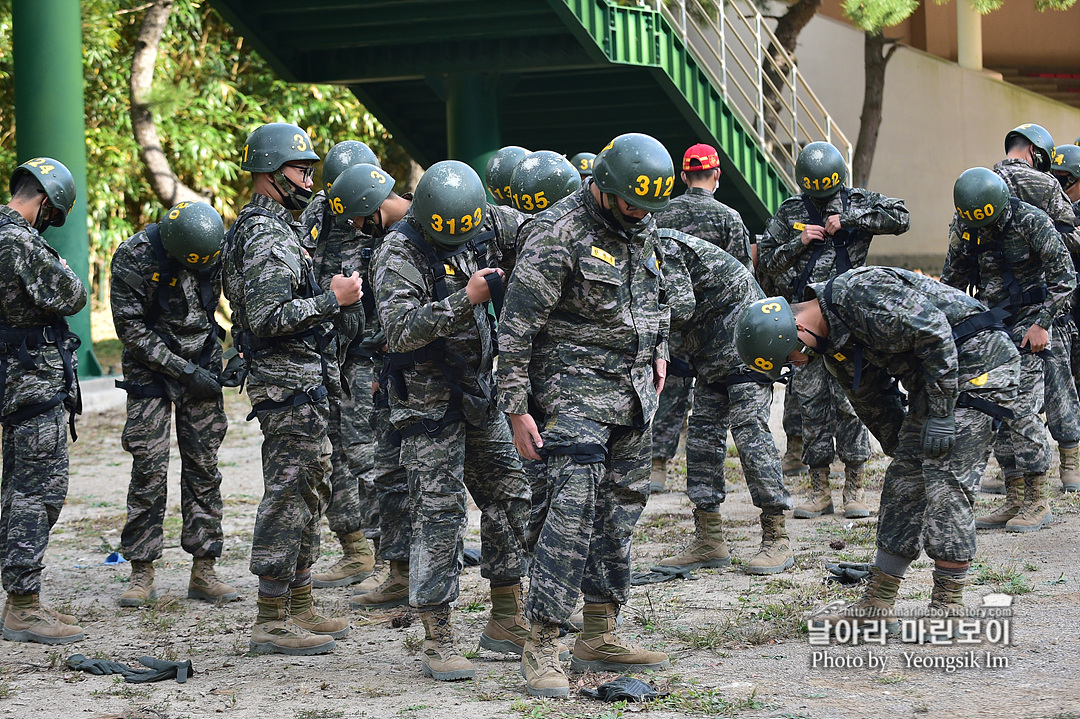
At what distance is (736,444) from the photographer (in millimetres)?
6531

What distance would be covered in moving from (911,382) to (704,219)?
2.55 m

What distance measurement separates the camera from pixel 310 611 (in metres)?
5.78

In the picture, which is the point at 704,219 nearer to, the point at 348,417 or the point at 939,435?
the point at 348,417

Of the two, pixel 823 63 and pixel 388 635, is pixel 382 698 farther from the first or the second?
pixel 823 63

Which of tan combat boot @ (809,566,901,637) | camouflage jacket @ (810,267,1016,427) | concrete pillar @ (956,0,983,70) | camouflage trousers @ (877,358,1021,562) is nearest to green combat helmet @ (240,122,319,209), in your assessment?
camouflage jacket @ (810,267,1016,427)

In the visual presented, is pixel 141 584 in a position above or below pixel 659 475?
below

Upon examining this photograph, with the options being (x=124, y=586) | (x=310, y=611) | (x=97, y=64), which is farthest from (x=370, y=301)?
(x=97, y=64)

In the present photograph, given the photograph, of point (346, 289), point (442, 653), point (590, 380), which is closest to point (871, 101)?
point (346, 289)

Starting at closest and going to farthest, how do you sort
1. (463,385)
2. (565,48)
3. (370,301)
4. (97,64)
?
(463,385) → (370,301) → (565,48) → (97,64)

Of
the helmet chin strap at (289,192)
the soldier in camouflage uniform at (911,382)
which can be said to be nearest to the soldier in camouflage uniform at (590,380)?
the soldier in camouflage uniform at (911,382)

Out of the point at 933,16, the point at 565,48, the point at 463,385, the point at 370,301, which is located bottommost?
the point at 463,385

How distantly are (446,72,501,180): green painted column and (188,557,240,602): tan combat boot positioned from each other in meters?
8.74

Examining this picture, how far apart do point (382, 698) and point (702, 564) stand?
245cm

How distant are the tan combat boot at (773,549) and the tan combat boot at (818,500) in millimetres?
1143
